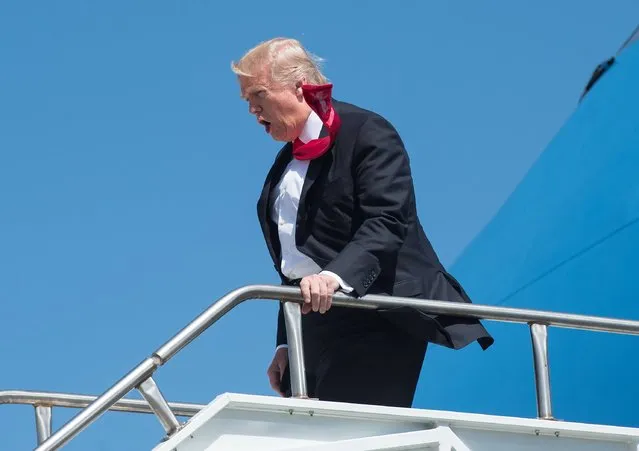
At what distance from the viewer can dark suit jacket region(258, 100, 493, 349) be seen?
4969 mm

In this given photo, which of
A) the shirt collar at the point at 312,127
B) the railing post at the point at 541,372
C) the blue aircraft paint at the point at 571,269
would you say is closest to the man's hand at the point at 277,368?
the shirt collar at the point at 312,127

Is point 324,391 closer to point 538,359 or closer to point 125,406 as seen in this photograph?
point 538,359

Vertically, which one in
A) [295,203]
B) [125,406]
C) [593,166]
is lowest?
[125,406]

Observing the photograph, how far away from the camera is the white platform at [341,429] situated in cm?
445

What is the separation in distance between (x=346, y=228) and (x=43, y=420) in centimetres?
159

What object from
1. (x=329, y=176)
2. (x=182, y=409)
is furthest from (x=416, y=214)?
(x=182, y=409)

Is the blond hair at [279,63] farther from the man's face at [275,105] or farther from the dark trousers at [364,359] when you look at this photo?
the dark trousers at [364,359]

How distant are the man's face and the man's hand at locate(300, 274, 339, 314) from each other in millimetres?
697

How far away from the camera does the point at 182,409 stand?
612 centimetres

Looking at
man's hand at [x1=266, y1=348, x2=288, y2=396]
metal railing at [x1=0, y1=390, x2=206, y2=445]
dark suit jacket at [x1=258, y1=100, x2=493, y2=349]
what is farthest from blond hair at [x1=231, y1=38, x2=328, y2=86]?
metal railing at [x1=0, y1=390, x2=206, y2=445]

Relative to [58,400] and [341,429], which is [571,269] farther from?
[341,429]

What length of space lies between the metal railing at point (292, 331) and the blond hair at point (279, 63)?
87cm

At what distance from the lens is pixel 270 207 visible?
532cm

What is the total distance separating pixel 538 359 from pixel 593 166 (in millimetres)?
4635
